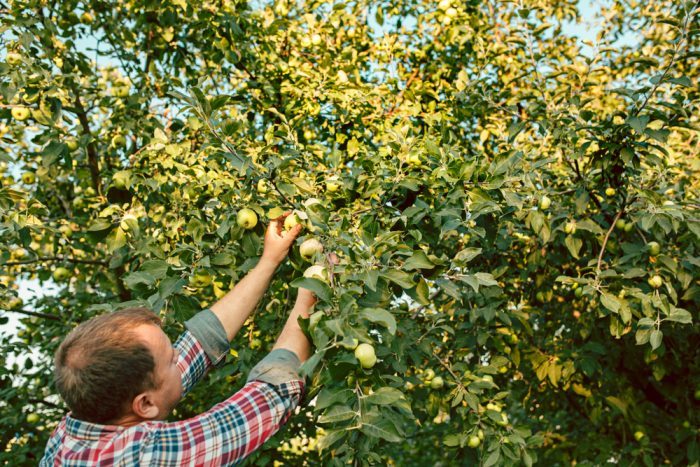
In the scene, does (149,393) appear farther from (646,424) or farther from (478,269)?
(646,424)

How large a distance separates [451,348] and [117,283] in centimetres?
197

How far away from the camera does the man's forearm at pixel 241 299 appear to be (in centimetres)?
192

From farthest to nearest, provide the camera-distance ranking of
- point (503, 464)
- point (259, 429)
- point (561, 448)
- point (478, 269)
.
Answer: point (561, 448)
point (478, 269)
point (503, 464)
point (259, 429)

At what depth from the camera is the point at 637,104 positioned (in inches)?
95.8

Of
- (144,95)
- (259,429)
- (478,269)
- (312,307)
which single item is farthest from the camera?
(144,95)

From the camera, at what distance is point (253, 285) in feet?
6.35

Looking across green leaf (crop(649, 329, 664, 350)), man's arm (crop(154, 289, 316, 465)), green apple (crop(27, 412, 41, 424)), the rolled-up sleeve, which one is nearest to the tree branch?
green apple (crop(27, 412, 41, 424))

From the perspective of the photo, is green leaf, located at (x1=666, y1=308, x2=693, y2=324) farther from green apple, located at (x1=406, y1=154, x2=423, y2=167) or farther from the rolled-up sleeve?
the rolled-up sleeve

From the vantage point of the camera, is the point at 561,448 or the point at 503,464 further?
the point at 561,448

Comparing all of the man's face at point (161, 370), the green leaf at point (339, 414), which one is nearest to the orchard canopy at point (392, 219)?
the green leaf at point (339, 414)

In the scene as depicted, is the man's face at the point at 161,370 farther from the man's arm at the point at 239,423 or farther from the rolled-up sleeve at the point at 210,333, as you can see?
the rolled-up sleeve at the point at 210,333

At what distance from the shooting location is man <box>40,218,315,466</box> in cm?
134

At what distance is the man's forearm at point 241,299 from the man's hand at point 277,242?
2 centimetres

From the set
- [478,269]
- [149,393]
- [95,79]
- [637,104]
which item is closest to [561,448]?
[478,269]
